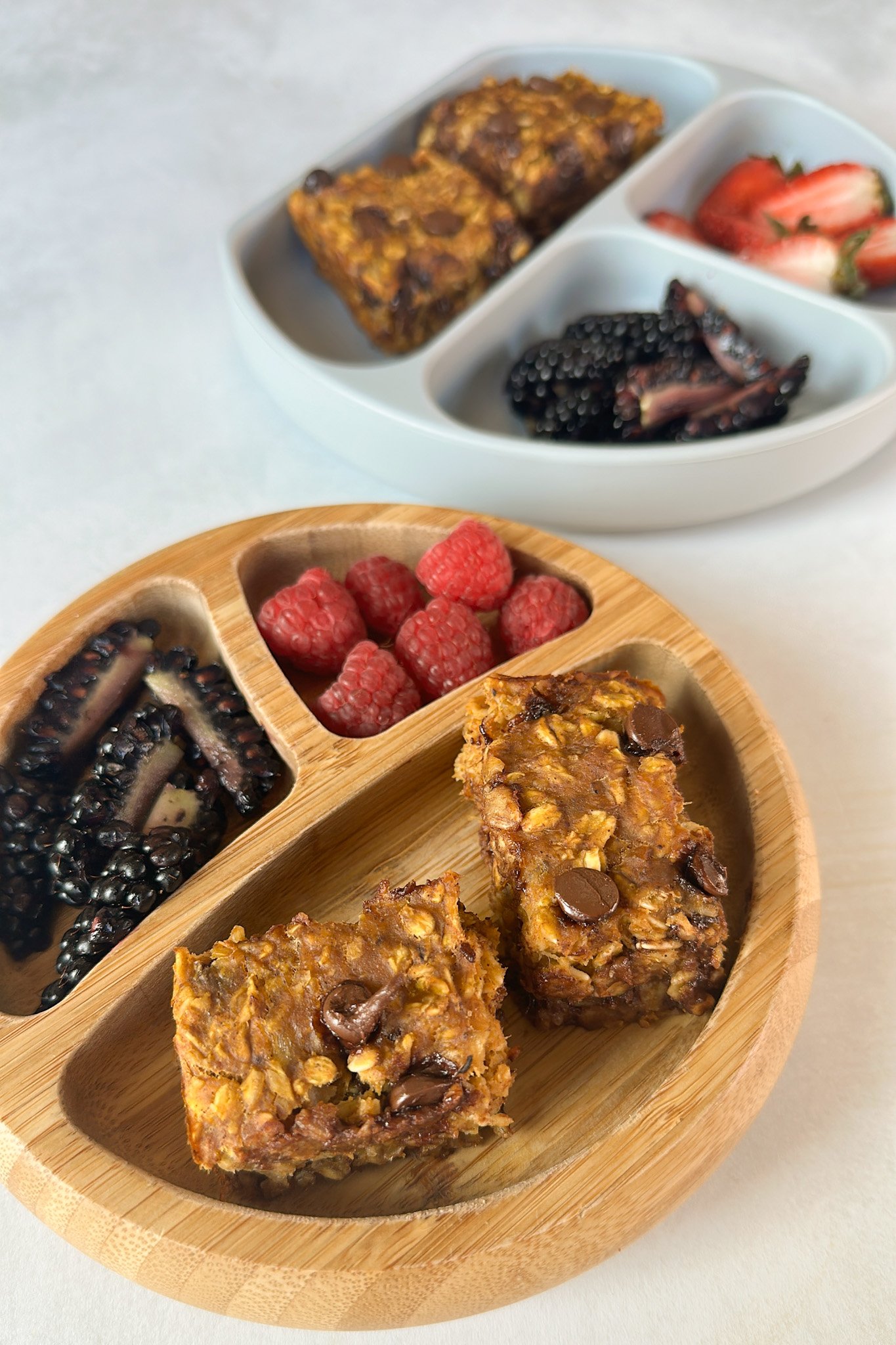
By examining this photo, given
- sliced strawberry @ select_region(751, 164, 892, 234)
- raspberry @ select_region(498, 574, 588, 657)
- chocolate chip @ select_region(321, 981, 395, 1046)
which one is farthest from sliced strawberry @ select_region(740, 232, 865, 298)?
chocolate chip @ select_region(321, 981, 395, 1046)

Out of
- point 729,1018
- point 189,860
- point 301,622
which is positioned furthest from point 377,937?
point 301,622

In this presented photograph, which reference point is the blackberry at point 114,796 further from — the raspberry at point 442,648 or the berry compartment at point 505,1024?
the raspberry at point 442,648

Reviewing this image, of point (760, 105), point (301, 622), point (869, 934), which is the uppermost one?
point (760, 105)

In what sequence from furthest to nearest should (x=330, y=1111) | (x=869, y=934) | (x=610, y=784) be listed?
(x=869, y=934) < (x=610, y=784) < (x=330, y=1111)

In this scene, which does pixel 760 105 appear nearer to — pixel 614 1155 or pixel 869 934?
pixel 869 934

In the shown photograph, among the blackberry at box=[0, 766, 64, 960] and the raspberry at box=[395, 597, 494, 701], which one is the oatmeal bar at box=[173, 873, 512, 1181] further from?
the raspberry at box=[395, 597, 494, 701]

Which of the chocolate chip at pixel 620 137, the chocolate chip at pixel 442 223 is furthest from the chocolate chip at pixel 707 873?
the chocolate chip at pixel 620 137

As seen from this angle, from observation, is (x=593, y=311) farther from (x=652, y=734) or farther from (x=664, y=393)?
(x=652, y=734)

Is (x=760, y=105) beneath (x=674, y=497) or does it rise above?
above

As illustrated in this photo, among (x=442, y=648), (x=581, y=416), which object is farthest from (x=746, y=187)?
(x=442, y=648)
